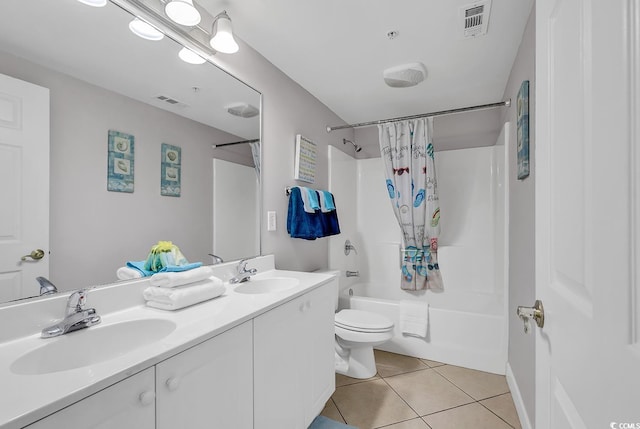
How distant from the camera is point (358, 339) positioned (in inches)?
81.2

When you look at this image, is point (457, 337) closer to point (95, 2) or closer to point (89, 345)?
point (89, 345)

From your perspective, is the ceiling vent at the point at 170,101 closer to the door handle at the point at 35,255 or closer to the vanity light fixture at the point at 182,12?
the vanity light fixture at the point at 182,12

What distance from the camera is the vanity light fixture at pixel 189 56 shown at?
4.72ft

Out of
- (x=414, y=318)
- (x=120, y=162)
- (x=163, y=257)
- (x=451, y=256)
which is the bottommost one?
(x=414, y=318)

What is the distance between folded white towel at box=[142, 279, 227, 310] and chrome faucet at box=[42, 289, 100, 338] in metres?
0.19

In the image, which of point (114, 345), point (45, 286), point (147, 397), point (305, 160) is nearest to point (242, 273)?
point (114, 345)

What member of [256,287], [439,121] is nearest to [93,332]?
[256,287]

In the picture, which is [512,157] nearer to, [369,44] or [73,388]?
[369,44]

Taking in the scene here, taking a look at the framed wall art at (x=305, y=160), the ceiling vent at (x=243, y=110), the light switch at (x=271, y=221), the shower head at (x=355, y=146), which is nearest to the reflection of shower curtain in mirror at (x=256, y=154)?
the ceiling vent at (x=243, y=110)

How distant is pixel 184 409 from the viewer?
2.65 ft

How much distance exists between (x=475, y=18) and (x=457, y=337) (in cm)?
222

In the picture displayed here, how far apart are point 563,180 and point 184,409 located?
3.63 feet

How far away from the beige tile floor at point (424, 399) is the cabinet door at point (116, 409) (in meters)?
1.37

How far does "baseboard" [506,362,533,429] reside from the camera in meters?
1.56
